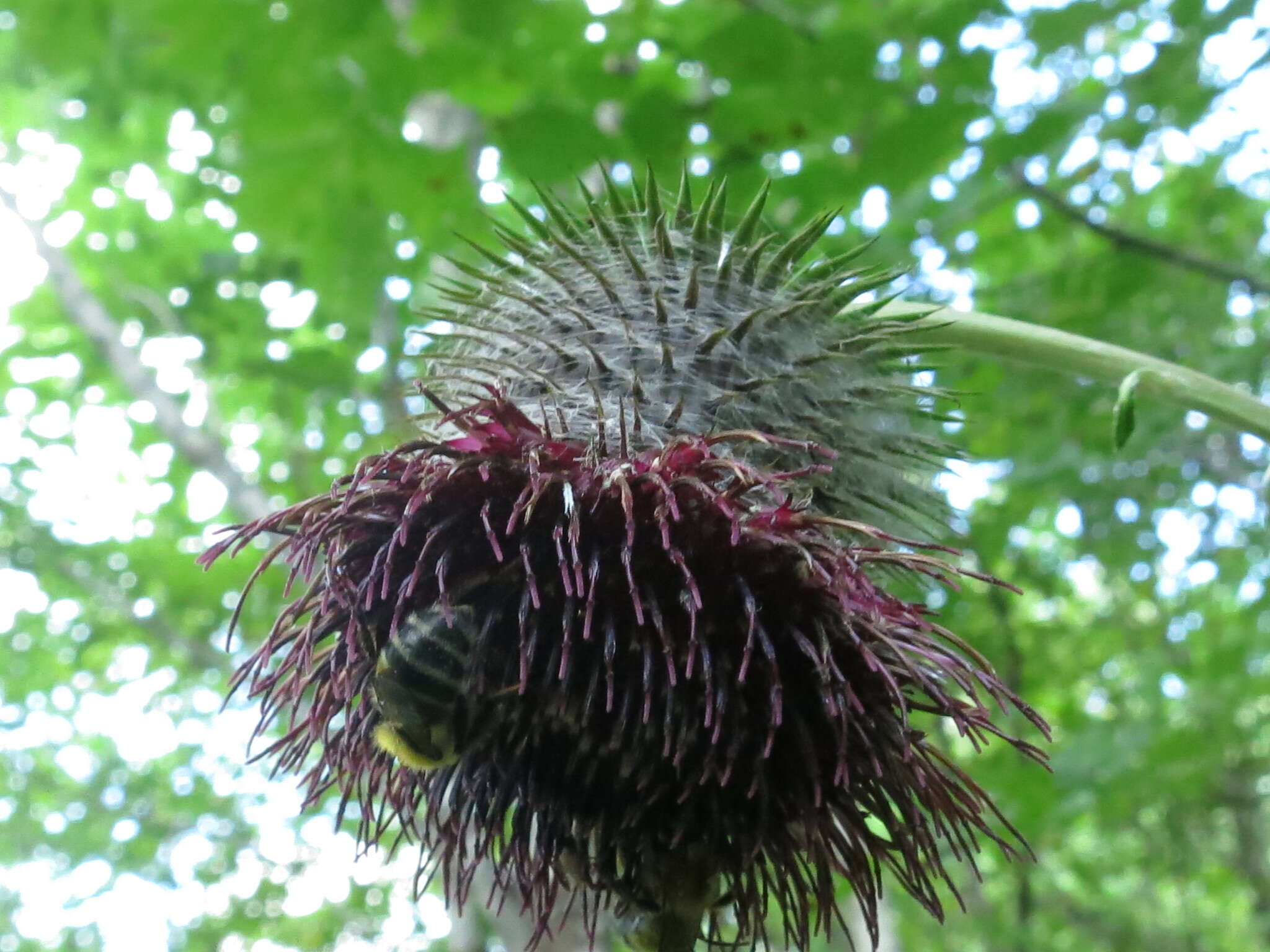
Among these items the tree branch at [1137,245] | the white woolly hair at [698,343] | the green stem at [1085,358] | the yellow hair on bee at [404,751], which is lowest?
the yellow hair on bee at [404,751]

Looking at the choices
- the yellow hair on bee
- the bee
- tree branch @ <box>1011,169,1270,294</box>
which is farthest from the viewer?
tree branch @ <box>1011,169,1270,294</box>

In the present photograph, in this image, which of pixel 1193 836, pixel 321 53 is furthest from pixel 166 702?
pixel 1193 836

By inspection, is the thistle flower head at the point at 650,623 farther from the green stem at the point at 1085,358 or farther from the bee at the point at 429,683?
the green stem at the point at 1085,358

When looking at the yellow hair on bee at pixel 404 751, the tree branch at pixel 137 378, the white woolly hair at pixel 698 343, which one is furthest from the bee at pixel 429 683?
the tree branch at pixel 137 378

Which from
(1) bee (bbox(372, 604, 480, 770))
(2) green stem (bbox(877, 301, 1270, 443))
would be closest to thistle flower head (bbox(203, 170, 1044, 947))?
(1) bee (bbox(372, 604, 480, 770))

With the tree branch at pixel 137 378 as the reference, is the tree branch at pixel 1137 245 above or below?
above

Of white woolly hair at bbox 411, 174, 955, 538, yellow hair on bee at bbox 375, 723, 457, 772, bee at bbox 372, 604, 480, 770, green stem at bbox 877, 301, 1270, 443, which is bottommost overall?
yellow hair on bee at bbox 375, 723, 457, 772

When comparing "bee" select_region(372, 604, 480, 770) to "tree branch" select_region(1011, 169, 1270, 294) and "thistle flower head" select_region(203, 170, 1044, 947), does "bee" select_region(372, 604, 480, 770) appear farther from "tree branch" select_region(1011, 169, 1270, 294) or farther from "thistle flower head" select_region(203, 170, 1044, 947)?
"tree branch" select_region(1011, 169, 1270, 294)

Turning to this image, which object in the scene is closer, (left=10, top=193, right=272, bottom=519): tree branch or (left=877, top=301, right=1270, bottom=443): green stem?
(left=877, top=301, right=1270, bottom=443): green stem
